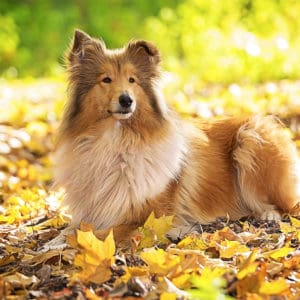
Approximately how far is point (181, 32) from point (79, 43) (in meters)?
11.3

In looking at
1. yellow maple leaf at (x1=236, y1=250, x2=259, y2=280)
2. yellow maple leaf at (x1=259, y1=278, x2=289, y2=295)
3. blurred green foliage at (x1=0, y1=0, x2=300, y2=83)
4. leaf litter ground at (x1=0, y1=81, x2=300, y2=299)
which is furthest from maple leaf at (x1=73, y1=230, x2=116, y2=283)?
blurred green foliage at (x1=0, y1=0, x2=300, y2=83)

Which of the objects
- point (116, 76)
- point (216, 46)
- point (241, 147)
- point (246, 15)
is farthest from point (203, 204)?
point (246, 15)

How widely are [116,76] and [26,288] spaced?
5.95 ft

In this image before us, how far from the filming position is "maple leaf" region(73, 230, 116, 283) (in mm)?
3443

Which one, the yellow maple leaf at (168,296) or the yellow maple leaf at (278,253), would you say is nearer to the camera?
the yellow maple leaf at (168,296)

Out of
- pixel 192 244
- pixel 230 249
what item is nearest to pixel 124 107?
pixel 192 244

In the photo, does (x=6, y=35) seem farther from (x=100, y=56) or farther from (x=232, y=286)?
(x=232, y=286)

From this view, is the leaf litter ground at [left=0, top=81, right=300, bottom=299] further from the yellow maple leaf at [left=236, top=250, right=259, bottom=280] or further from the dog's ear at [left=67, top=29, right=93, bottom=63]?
the dog's ear at [left=67, top=29, right=93, bottom=63]

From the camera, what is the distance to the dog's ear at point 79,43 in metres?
5.02

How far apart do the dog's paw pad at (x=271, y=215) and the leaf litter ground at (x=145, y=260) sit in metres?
0.06

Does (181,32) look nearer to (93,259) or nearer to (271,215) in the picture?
(271,215)

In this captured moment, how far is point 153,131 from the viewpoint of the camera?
4.99 m

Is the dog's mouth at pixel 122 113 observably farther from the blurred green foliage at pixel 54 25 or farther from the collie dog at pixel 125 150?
the blurred green foliage at pixel 54 25

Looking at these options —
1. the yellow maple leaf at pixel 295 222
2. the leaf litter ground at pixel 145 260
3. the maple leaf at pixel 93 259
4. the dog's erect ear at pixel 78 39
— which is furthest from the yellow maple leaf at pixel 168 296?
the dog's erect ear at pixel 78 39
